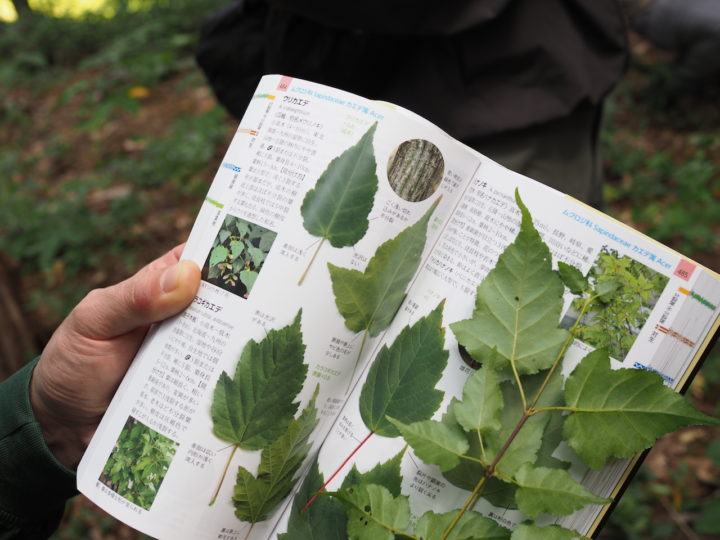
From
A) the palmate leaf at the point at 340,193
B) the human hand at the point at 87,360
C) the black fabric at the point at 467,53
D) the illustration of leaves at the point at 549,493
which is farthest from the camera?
the black fabric at the point at 467,53

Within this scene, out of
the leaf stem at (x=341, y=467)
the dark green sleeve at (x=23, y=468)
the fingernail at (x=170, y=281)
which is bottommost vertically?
the dark green sleeve at (x=23, y=468)

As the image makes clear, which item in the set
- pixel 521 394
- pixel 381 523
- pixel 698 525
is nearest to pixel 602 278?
pixel 521 394

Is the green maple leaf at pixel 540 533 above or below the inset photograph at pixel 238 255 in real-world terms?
below

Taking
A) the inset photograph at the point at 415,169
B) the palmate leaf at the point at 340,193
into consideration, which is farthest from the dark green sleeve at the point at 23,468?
the inset photograph at the point at 415,169

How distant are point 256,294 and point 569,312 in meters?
0.38

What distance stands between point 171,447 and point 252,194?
0.32 metres

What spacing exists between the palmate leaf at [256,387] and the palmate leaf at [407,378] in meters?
0.11

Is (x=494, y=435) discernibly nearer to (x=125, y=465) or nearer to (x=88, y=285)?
(x=125, y=465)

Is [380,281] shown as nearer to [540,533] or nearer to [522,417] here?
[522,417]

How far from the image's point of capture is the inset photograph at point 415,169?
0.69 m

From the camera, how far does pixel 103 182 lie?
8.86 feet

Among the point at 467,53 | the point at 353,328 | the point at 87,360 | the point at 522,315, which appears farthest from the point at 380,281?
the point at 467,53

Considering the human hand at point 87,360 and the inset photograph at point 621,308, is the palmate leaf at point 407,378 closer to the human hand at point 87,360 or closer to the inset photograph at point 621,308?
the inset photograph at point 621,308

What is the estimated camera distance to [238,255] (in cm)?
69
